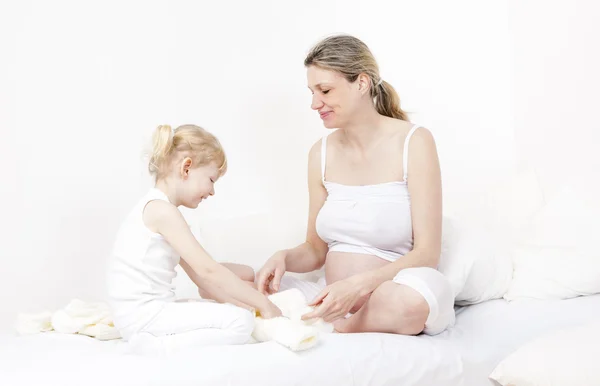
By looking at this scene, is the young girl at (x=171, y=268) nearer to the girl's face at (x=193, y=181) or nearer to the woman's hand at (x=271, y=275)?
the girl's face at (x=193, y=181)

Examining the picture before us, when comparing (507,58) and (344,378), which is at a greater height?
(507,58)

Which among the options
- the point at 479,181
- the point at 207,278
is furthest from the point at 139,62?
the point at 479,181

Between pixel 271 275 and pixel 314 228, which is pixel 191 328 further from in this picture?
pixel 314 228

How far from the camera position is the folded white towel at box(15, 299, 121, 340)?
6.75 ft

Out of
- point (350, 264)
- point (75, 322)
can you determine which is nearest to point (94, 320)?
point (75, 322)

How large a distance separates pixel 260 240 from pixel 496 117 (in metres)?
1.26

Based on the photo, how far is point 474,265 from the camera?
224 centimetres

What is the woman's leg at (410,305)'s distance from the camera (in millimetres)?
1887

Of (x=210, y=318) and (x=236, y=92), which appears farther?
(x=236, y=92)

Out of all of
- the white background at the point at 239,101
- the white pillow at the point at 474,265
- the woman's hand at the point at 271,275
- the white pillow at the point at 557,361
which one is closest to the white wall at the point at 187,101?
the white background at the point at 239,101

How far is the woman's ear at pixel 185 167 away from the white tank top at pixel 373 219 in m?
0.48

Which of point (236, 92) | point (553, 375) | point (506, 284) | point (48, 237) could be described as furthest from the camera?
point (236, 92)

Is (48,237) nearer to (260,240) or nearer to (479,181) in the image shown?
(260,240)

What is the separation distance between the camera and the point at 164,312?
1870mm
